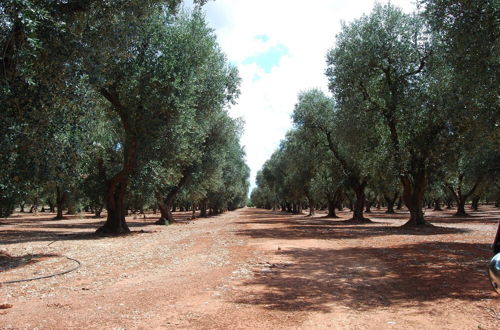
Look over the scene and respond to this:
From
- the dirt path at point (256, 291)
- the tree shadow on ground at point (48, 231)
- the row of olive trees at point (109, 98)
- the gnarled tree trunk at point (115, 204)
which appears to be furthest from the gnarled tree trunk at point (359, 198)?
the dirt path at point (256, 291)

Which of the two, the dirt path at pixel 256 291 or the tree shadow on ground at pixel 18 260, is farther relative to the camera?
the tree shadow on ground at pixel 18 260

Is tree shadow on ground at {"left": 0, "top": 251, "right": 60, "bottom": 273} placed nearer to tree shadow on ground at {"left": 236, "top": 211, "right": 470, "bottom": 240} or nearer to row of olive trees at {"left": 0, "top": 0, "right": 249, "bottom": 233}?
row of olive trees at {"left": 0, "top": 0, "right": 249, "bottom": 233}

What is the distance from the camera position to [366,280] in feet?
30.3

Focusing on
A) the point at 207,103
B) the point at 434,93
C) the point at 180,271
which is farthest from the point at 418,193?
the point at 180,271

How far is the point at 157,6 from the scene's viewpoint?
14.5 meters

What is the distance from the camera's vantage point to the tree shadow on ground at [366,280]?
7328 mm

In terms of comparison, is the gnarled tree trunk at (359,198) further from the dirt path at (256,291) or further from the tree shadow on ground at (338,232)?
the dirt path at (256,291)

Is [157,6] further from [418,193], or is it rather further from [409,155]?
[418,193]

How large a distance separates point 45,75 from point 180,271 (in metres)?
6.83

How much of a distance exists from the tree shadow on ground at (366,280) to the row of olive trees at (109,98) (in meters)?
7.47

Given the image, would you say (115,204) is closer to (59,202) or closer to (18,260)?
(18,260)

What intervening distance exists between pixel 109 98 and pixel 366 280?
17715 millimetres

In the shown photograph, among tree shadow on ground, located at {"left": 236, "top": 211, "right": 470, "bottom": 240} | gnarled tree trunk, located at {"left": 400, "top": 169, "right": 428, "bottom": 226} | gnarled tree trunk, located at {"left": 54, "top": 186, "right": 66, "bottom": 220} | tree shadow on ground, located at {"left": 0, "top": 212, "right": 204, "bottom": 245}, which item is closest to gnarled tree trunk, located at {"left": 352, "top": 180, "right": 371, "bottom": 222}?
tree shadow on ground, located at {"left": 236, "top": 211, "right": 470, "bottom": 240}

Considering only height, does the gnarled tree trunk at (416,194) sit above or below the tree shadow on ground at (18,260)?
above
